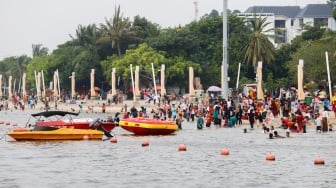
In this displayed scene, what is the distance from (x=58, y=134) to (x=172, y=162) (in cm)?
1111

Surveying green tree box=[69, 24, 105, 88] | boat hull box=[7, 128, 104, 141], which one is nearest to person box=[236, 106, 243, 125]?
boat hull box=[7, 128, 104, 141]

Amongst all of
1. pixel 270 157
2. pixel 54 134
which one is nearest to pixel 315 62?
pixel 54 134

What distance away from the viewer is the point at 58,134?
48.4 metres

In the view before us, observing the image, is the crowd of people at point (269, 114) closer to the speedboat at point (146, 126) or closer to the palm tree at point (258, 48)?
the speedboat at point (146, 126)

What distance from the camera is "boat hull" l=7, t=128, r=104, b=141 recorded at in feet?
159

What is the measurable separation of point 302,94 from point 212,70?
152 ft

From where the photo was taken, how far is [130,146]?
1843 inches

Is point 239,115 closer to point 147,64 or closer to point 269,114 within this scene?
point 269,114

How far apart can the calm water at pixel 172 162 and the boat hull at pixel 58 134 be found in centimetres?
44

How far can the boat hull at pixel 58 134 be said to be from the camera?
4838 centimetres

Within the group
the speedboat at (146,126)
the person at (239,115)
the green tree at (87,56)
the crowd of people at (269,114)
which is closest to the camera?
the speedboat at (146,126)

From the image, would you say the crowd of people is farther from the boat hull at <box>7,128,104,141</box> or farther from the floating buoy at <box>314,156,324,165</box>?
the floating buoy at <box>314,156,324,165</box>

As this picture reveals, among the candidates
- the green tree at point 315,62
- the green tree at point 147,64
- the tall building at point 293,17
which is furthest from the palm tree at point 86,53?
the green tree at point 315,62

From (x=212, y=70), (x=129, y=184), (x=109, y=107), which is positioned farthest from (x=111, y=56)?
(x=129, y=184)
